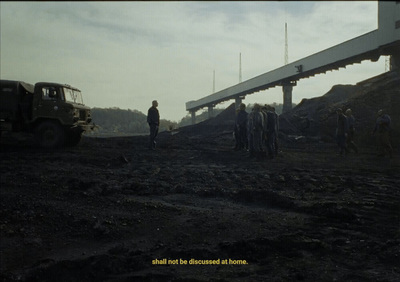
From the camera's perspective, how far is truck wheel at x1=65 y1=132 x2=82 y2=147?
1391 centimetres

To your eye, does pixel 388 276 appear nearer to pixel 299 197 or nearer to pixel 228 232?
pixel 228 232

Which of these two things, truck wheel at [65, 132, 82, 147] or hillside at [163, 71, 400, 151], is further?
hillside at [163, 71, 400, 151]

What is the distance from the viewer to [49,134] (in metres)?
13.5

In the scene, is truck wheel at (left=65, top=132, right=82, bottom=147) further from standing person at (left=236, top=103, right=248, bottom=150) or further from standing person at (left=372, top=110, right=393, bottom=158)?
standing person at (left=372, top=110, right=393, bottom=158)

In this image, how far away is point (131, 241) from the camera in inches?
193

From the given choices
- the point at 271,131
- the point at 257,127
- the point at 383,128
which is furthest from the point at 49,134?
the point at 383,128

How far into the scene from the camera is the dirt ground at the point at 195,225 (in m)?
4.13

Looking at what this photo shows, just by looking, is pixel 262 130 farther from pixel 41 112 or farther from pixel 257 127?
pixel 41 112

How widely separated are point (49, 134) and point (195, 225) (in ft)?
32.0

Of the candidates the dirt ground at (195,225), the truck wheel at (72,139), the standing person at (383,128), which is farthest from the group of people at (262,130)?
the truck wheel at (72,139)

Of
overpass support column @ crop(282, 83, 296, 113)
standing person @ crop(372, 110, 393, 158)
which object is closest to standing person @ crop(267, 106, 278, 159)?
standing person @ crop(372, 110, 393, 158)

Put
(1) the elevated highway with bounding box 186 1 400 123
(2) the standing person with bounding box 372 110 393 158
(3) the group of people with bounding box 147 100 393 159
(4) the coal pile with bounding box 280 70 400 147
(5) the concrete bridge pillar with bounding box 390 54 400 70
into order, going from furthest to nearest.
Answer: (5) the concrete bridge pillar with bounding box 390 54 400 70
(1) the elevated highway with bounding box 186 1 400 123
(4) the coal pile with bounding box 280 70 400 147
(2) the standing person with bounding box 372 110 393 158
(3) the group of people with bounding box 147 100 393 159

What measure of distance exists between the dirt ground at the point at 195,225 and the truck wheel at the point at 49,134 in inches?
145

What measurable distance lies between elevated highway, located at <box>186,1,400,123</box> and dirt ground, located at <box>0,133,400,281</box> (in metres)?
9.07
